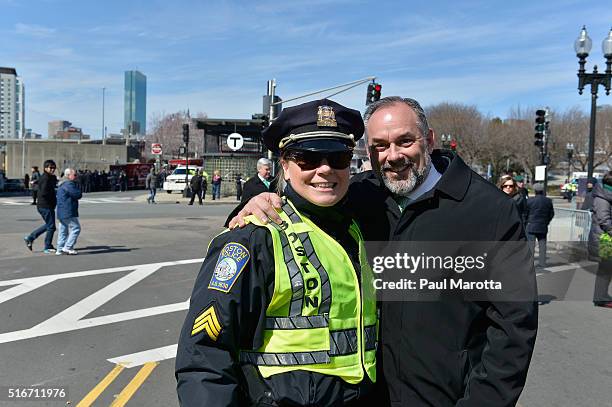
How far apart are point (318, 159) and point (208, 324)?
75cm

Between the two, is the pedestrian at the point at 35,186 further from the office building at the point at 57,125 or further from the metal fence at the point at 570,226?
the office building at the point at 57,125

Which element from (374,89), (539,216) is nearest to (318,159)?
(539,216)

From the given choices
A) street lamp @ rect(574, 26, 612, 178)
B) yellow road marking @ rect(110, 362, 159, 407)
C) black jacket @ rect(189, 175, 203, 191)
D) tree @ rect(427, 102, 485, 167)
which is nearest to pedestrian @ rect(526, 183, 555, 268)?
street lamp @ rect(574, 26, 612, 178)

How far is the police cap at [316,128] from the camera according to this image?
2.12 meters

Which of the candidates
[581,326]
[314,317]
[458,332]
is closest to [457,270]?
[458,332]

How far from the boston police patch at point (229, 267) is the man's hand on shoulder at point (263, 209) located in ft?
0.52

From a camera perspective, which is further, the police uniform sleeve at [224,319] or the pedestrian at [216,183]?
the pedestrian at [216,183]

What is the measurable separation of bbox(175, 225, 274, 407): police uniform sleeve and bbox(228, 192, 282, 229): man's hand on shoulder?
0.28ft

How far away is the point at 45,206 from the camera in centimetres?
1213

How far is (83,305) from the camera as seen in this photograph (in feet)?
25.0

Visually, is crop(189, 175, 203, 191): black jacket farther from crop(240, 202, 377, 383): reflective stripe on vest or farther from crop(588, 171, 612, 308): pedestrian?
crop(240, 202, 377, 383): reflective stripe on vest

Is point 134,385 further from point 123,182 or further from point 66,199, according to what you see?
point 123,182

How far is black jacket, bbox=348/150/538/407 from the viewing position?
2059mm

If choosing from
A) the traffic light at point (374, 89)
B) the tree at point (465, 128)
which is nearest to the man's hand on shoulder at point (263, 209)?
the traffic light at point (374, 89)
